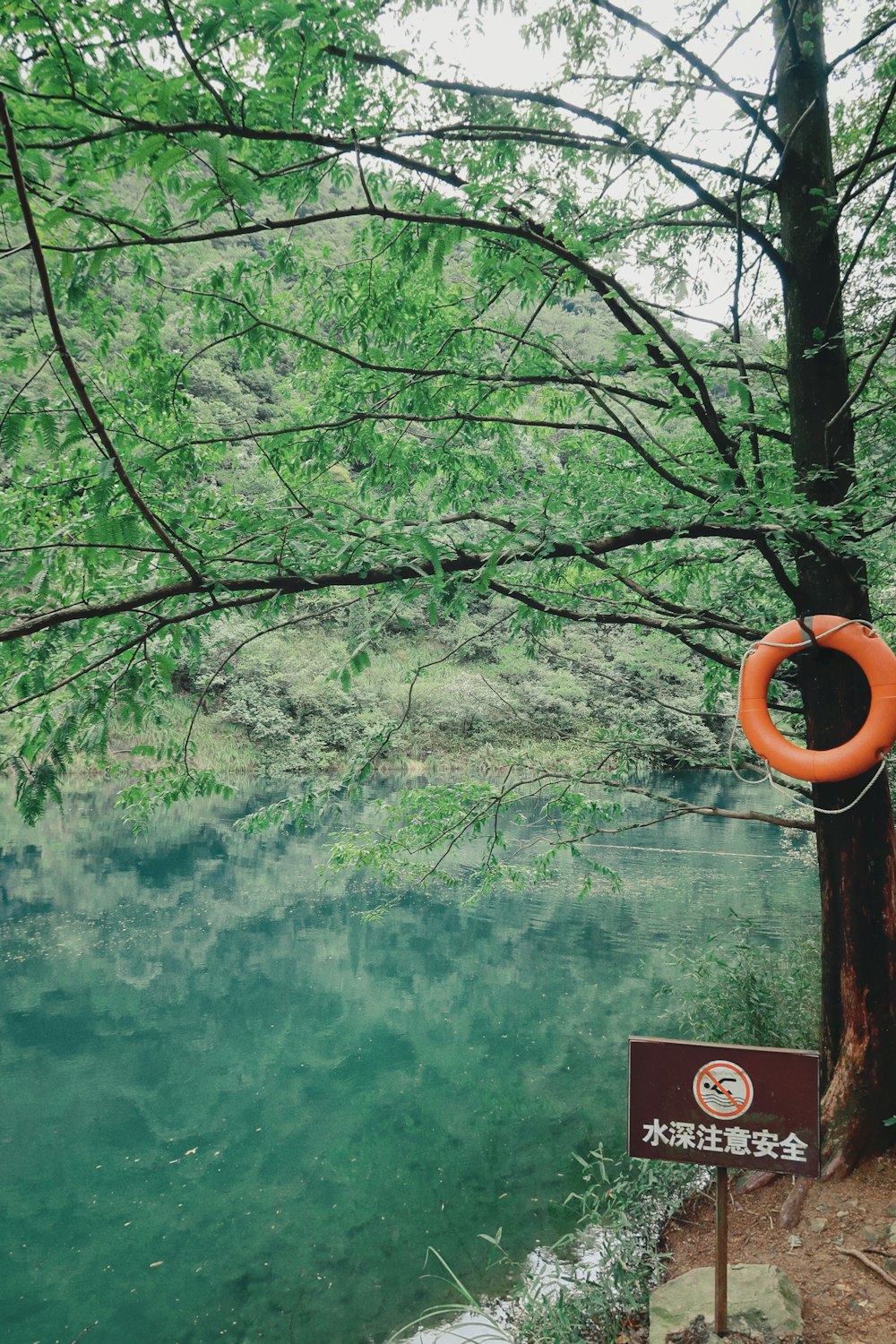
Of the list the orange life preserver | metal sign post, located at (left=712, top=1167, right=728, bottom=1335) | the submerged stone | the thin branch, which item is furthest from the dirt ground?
the thin branch

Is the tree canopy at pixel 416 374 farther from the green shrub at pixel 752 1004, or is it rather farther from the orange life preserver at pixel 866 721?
the green shrub at pixel 752 1004

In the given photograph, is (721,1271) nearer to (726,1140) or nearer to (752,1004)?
(726,1140)

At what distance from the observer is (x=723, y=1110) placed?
1.77 metres

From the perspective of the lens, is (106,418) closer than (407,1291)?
Yes

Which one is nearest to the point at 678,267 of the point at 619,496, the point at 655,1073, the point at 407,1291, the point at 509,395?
the point at 509,395

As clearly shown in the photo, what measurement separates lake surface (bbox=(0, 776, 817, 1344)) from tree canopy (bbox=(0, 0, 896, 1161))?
1821 millimetres

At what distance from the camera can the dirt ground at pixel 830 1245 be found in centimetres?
190

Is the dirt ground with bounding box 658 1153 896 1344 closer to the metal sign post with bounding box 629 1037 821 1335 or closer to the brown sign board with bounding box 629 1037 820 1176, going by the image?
the metal sign post with bounding box 629 1037 821 1335

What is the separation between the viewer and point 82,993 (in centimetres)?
595

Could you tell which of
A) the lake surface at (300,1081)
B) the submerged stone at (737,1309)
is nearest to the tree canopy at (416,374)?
the submerged stone at (737,1309)

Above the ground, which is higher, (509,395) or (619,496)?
(509,395)

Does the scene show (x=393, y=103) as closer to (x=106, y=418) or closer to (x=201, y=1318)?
(x=106, y=418)

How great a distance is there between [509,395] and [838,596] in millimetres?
1439

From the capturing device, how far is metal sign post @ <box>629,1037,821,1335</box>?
5.65 ft
